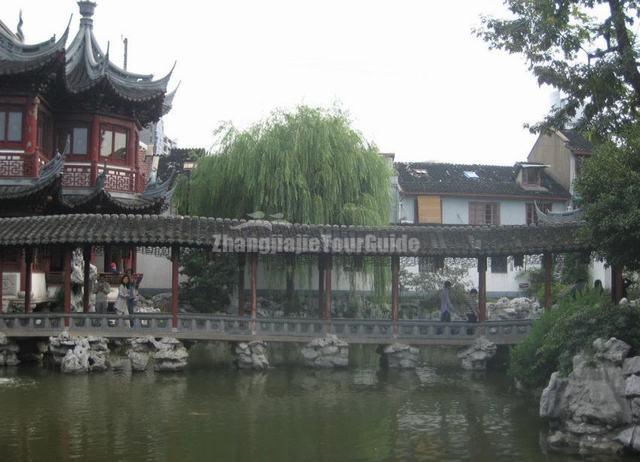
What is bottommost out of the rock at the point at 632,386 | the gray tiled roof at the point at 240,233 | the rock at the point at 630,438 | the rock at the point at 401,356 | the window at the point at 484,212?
the rock at the point at 630,438

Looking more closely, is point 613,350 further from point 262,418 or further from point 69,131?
point 69,131

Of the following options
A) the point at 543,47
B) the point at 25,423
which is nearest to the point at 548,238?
the point at 543,47

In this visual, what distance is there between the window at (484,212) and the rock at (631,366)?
2247cm

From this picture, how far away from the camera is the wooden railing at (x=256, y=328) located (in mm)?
16719

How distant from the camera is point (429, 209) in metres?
32.0

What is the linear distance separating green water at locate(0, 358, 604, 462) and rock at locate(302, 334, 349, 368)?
0.94 meters

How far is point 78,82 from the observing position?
22266mm

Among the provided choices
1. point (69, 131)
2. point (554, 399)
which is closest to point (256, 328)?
point (554, 399)

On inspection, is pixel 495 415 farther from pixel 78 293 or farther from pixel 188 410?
pixel 78 293

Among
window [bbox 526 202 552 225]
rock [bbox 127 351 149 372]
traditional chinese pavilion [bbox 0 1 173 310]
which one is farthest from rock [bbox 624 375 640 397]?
window [bbox 526 202 552 225]

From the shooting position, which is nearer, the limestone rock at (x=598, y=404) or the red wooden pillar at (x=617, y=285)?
the limestone rock at (x=598, y=404)

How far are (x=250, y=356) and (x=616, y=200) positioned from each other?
30.0ft

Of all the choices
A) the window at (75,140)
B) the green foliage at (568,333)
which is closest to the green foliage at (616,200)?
the green foliage at (568,333)

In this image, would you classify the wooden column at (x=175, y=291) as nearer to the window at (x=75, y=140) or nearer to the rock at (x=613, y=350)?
the window at (x=75, y=140)
